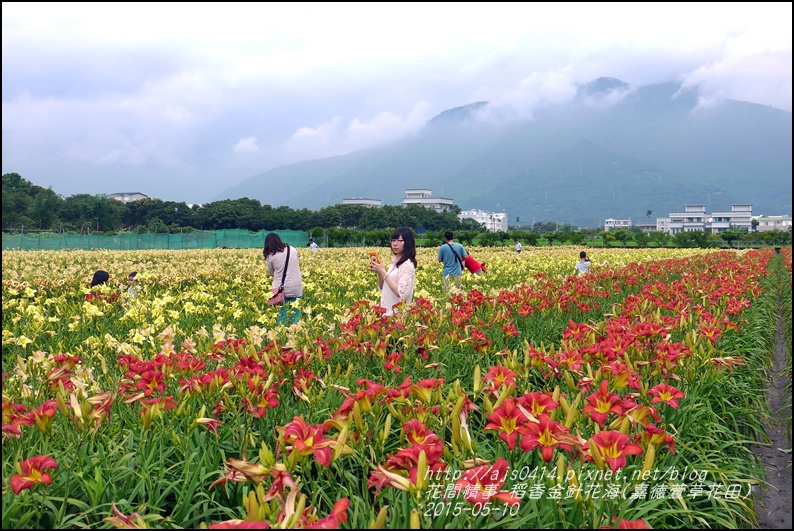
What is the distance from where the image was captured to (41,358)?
3.14 m

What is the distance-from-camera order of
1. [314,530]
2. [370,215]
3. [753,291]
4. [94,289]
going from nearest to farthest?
[314,530], [94,289], [753,291], [370,215]

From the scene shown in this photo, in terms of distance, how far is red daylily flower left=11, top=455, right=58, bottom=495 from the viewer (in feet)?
6.06

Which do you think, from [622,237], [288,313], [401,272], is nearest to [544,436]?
[401,272]

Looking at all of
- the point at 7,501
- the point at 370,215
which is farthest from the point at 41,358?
the point at 370,215

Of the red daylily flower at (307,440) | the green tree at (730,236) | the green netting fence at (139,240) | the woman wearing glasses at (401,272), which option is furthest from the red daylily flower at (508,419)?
the green tree at (730,236)

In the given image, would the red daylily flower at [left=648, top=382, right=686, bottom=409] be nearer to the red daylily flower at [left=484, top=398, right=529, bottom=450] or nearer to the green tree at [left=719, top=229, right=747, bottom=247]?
the red daylily flower at [left=484, top=398, right=529, bottom=450]

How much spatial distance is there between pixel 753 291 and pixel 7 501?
8.37 metres

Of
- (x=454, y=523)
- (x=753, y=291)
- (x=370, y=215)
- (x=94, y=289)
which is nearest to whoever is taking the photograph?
(x=454, y=523)

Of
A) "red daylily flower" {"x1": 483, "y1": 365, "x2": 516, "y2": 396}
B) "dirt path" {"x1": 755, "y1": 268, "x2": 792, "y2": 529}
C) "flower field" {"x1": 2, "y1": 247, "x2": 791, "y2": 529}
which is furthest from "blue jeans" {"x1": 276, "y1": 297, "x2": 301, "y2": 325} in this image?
"dirt path" {"x1": 755, "y1": 268, "x2": 792, "y2": 529}

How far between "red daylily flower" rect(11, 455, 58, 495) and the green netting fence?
33.5m

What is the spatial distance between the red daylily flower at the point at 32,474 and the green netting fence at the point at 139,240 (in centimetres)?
3348

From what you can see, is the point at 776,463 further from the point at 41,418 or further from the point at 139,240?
the point at 139,240

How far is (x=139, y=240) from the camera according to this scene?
37281 mm

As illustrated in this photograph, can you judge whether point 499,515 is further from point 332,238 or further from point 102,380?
point 332,238
